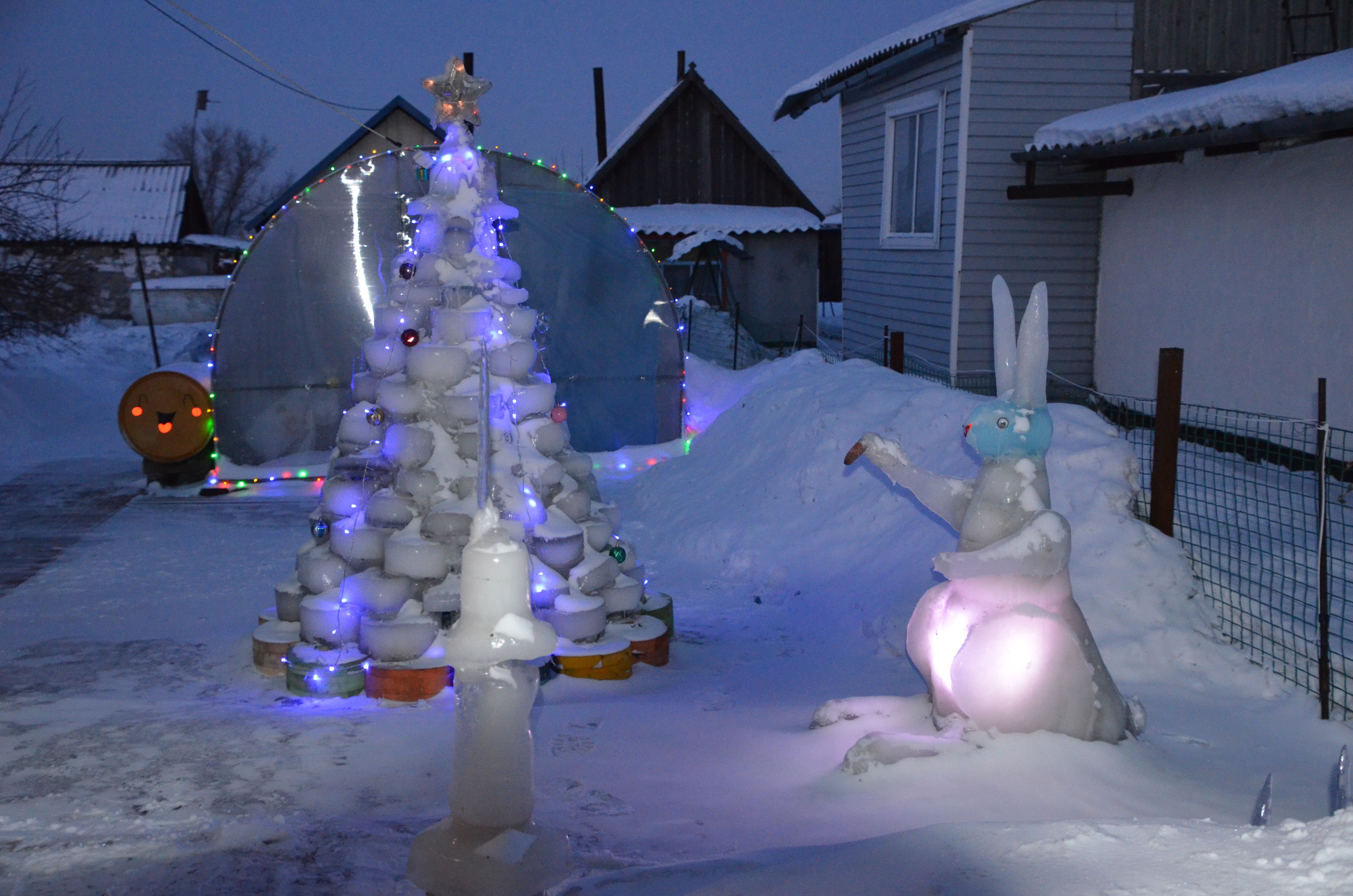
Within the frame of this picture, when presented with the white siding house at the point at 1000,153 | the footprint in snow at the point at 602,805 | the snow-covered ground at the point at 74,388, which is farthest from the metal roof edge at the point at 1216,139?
the snow-covered ground at the point at 74,388

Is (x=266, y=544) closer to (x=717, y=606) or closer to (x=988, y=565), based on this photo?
(x=717, y=606)

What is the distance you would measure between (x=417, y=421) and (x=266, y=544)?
13.9 feet

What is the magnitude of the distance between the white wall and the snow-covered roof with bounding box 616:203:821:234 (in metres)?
13.8

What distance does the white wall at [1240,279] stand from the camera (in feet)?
29.4

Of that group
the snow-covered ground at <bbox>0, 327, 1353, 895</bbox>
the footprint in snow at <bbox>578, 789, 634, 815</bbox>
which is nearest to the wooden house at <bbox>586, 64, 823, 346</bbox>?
the snow-covered ground at <bbox>0, 327, 1353, 895</bbox>

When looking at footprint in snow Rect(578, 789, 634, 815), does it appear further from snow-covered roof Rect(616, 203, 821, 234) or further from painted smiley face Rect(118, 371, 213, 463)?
snow-covered roof Rect(616, 203, 821, 234)

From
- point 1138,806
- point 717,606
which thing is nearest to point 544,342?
point 717,606

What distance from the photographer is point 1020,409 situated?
4480 millimetres

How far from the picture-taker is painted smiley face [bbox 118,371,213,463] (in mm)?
11734

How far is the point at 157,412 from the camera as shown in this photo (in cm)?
1186

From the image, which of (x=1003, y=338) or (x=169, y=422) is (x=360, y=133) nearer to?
(x=169, y=422)

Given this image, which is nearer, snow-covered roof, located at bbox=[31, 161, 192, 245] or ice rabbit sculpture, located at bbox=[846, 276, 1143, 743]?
ice rabbit sculpture, located at bbox=[846, 276, 1143, 743]

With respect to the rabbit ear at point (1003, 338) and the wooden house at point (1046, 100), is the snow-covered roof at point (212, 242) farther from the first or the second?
the rabbit ear at point (1003, 338)

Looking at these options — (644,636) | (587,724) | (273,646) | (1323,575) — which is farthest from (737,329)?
(587,724)
